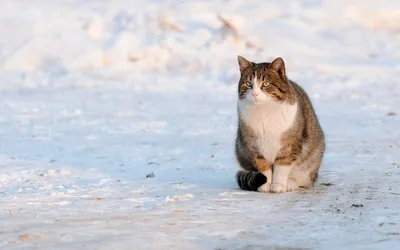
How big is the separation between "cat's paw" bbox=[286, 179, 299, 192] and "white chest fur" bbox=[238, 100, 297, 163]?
0.23 m

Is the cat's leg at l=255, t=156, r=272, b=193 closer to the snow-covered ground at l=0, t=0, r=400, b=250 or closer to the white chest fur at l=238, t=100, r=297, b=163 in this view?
the white chest fur at l=238, t=100, r=297, b=163

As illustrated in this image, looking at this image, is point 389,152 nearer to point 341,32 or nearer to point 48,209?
point 48,209

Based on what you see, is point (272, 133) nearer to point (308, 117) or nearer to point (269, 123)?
point (269, 123)

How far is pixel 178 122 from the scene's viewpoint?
381 inches

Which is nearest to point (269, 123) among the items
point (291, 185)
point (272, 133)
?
point (272, 133)

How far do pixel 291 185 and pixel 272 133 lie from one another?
44cm

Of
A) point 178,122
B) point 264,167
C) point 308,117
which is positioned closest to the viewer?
point 264,167

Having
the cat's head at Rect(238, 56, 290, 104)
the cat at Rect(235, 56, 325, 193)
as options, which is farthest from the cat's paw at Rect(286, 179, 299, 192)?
the cat's head at Rect(238, 56, 290, 104)

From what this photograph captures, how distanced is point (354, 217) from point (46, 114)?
6.40 m

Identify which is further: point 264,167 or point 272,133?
point 264,167

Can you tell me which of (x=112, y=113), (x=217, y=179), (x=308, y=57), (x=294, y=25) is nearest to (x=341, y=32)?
(x=294, y=25)

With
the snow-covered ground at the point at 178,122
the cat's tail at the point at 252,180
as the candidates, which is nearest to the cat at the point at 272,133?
the cat's tail at the point at 252,180

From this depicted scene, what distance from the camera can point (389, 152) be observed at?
7367 millimetres

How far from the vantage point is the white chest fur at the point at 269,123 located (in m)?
5.61
